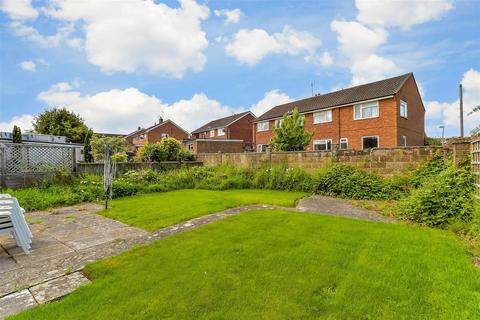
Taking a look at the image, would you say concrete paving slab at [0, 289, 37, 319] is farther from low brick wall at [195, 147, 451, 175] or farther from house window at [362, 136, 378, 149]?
house window at [362, 136, 378, 149]

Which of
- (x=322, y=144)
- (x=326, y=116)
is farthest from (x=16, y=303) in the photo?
(x=326, y=116)

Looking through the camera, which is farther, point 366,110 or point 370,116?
point 366,110

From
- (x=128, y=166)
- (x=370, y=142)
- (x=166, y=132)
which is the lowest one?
(x=128, y=166)

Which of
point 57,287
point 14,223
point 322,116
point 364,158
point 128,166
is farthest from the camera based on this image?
point 322,116

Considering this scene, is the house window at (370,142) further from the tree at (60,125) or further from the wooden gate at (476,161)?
the tree at (60,125)

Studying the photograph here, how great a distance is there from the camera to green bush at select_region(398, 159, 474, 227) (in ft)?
→ 16.8

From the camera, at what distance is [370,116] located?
19.2 metres

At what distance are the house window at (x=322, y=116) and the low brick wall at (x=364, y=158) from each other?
466 inches

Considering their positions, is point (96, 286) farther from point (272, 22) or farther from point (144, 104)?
point (144, 104)

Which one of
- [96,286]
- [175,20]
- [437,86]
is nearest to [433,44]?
[437,86]

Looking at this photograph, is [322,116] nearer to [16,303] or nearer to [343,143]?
[343,143]

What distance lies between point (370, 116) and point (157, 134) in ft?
104

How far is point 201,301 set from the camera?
2.47 m

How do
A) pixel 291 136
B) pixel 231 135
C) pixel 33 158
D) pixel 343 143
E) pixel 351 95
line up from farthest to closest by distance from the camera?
pixel 231 135 → pixel 351 95 → pixel 343 143 → pixel 291 136 → pixel 33 158
